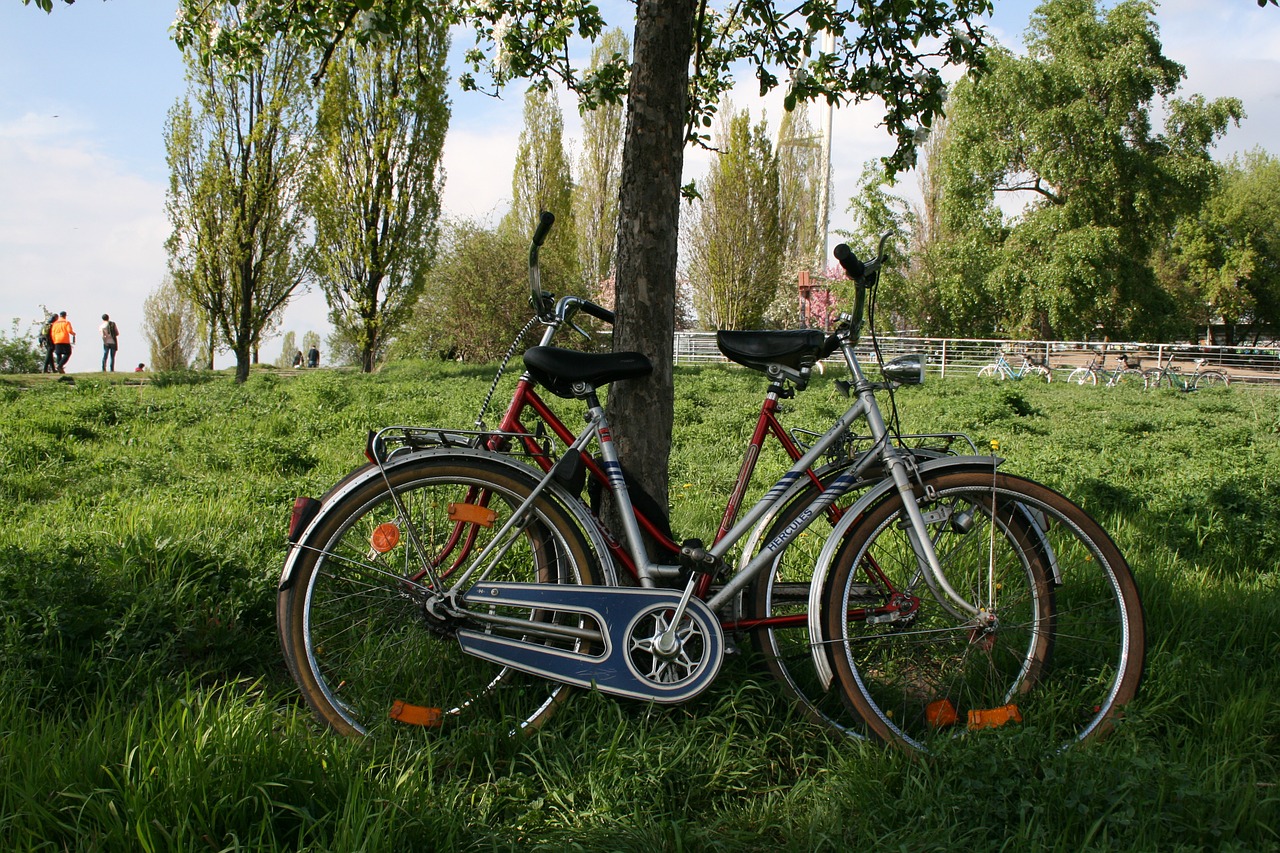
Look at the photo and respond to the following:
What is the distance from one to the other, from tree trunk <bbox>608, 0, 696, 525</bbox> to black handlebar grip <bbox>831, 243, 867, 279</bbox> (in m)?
0.83

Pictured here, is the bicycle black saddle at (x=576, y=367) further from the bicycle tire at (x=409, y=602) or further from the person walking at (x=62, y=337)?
the person walking at (x=62, y=337)

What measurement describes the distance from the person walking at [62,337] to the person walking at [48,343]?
0.28 feet

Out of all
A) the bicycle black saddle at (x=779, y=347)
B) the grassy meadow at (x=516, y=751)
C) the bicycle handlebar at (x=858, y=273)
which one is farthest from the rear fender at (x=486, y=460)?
the bicycle handlebar at (x=858, y=273)

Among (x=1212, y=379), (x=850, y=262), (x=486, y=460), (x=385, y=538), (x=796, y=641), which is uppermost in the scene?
(x=850, y=262)

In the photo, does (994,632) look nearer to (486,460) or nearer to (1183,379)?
(486,460)

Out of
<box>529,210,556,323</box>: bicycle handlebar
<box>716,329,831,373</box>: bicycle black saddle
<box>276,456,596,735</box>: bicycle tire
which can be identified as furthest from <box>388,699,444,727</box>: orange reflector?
<box>716,329,831,373</box>: bicycle black saddle

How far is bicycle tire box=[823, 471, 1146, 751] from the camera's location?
2627 millimetres

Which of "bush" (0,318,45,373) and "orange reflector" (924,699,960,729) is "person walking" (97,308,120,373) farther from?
"orange reflector" (924,699,960,729)

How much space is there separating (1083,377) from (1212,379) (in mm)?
3071

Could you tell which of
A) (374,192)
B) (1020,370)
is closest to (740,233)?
(1020,370)

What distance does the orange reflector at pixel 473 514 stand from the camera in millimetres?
2746

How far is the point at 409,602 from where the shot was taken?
9.15ft

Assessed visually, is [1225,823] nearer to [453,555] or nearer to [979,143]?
[453,555]

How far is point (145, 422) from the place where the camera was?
8469 millimetres
